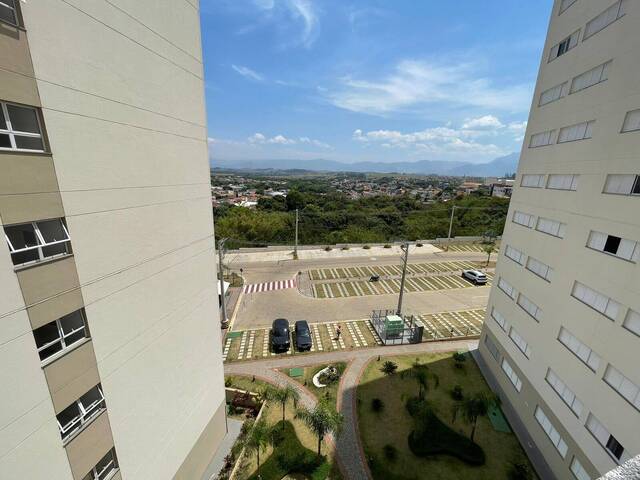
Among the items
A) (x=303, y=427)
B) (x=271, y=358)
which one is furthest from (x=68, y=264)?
(x=271, y=358)

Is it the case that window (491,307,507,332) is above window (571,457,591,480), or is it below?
above

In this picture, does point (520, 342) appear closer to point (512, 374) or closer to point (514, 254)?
point (512, 374)

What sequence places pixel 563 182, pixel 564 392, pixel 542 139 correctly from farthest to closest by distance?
pixel 542 139
pixel 563 182
pixel 564 392

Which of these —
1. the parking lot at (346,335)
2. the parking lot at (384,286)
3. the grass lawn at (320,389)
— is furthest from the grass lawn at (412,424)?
the parking lot at (384,286)

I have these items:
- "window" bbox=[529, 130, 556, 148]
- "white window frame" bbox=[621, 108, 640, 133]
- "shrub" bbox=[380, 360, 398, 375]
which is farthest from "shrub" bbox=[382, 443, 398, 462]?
"window" bbox=[529, 130, 556, 148]

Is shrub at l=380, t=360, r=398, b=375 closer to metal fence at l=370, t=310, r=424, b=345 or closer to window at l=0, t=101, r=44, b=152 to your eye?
metal fence at l=370, t=310, r=424, b=345

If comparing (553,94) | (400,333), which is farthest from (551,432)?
(553,94)
